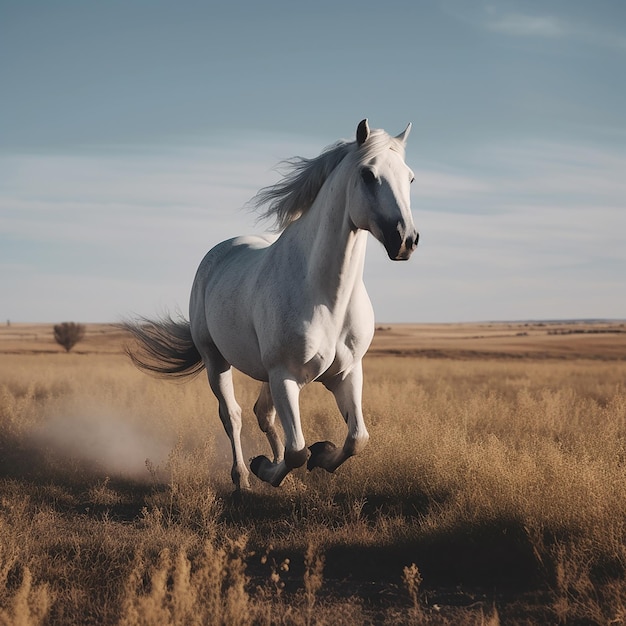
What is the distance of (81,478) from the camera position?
7.40 metres

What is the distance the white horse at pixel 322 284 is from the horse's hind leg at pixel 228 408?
93 centimetres

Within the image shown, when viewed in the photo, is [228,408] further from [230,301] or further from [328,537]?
[328,537]

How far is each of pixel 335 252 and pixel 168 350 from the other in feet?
12.5

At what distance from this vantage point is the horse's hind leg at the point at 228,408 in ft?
21.9

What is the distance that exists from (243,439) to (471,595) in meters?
5.11

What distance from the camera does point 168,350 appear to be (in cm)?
817

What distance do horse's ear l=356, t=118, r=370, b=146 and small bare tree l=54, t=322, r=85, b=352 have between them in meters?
40.5

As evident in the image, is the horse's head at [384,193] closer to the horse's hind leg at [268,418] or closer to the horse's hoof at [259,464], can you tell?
the horse's hoof at [259,464]

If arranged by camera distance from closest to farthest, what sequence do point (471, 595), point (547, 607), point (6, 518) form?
point (547, 607)
point (471, 595)
point (6, 518)

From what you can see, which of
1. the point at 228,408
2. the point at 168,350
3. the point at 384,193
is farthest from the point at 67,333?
the point at 384,193

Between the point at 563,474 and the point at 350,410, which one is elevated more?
the point at 350,410

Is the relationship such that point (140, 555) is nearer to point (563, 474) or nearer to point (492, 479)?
point (492, 479)

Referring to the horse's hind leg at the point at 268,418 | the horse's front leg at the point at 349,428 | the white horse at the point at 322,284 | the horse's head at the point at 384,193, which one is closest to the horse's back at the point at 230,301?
the white horse at the point at 322,284

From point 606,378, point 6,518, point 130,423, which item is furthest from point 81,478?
point 606,378
